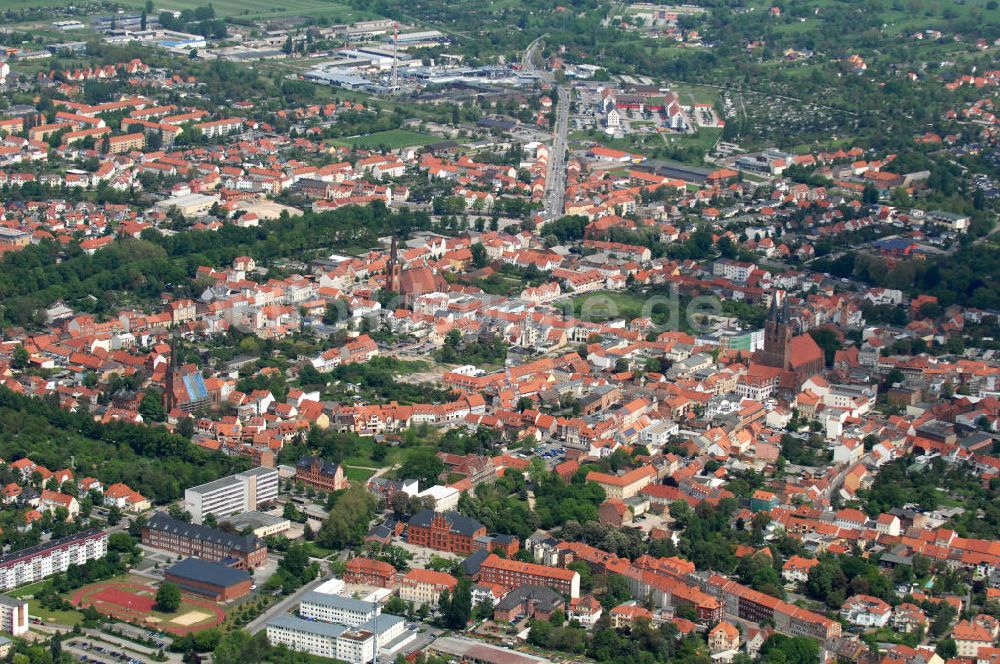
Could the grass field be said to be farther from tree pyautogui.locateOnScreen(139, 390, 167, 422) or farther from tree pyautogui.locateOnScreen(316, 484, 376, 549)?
tree pyautogui.locateOnScreen(316, 484, 376, 549)

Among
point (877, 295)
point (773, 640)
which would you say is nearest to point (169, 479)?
point (773, 640)

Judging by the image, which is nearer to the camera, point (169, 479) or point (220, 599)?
point (220, 599)

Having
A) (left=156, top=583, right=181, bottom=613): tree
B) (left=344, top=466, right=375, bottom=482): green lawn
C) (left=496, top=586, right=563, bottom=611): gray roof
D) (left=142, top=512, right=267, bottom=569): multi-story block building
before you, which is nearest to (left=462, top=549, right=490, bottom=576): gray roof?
(left=496, top=586, right=563, bottom=611): gray roof

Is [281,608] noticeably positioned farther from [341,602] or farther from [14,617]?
[14,617]

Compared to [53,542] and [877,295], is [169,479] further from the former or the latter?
[877,295]

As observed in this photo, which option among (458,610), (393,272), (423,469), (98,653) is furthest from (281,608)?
(393,272)

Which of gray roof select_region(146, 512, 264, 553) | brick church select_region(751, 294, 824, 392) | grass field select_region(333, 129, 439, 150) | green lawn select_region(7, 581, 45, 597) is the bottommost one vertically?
green lawn select_region(7, 581, 45, 597)
